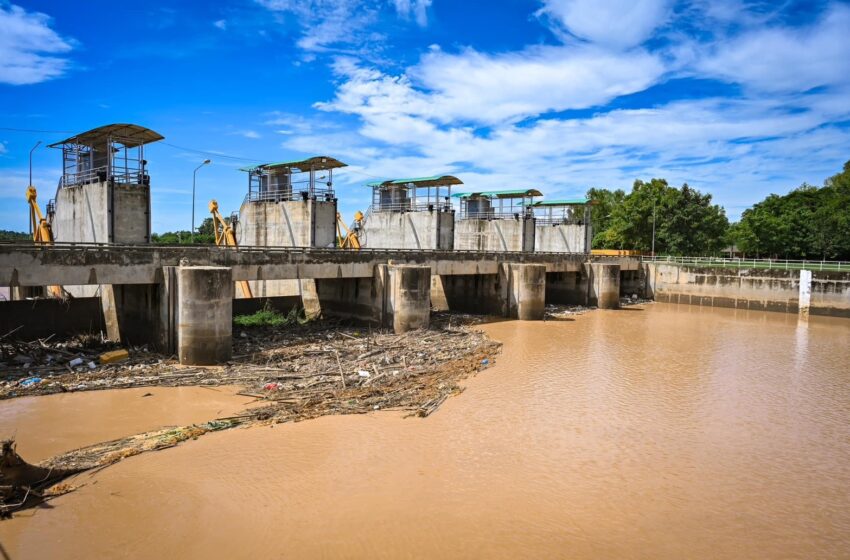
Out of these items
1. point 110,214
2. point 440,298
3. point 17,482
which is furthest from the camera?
point 440,298

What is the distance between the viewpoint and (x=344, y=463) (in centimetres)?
1071

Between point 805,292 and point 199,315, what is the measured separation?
1456 inches

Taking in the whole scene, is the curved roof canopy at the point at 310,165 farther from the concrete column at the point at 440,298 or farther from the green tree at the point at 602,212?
the green tree at the point at 602,212

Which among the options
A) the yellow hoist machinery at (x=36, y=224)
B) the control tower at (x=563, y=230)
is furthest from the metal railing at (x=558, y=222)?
the yellow hoist machinery at (x=36, y=224)

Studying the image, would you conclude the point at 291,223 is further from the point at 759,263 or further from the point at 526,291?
the point at 759,263

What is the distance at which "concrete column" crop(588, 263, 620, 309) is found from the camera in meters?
36.7

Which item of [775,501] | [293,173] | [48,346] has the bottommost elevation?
[775,501]

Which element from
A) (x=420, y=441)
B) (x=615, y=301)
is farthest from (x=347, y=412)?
(x=615, y=301)

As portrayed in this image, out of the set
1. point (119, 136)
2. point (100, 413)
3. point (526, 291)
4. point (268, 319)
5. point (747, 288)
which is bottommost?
point (100, 413)

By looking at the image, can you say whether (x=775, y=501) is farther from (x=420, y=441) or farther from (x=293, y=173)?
(x=293, y=173)

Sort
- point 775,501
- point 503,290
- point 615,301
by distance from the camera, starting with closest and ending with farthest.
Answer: point 775,501 → point 503,290 → point 615,301

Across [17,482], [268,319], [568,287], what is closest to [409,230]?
[568,287]

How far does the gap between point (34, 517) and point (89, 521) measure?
818mm

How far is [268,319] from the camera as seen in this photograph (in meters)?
25.5
